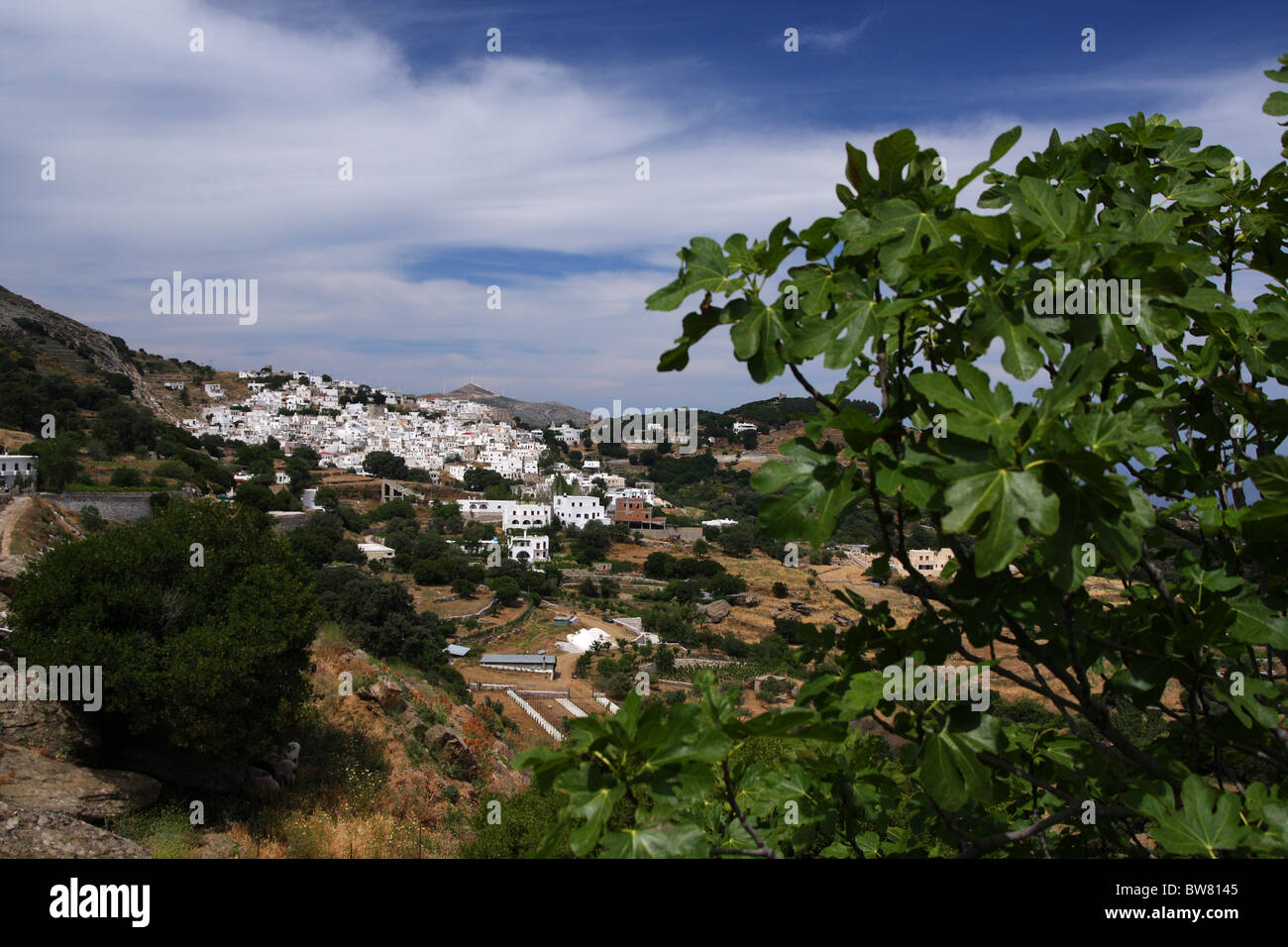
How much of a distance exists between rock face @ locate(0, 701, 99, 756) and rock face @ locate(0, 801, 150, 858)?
210 cm

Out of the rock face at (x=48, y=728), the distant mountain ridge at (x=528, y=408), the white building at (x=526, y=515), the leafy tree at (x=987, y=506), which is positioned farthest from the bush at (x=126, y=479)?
the distant mountain ridge at (x=528, y=408)

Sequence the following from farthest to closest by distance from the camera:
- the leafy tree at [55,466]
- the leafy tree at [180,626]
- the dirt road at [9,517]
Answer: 1. the leafy tree at [55,466]
2. the dirt road at [9,517]
3. the leafy tree at [180,626]

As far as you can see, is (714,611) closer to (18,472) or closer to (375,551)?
(375,551)

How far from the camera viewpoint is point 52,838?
528 centimetres

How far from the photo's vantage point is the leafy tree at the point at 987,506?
1.17 m

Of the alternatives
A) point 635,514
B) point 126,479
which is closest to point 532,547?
point 635,514

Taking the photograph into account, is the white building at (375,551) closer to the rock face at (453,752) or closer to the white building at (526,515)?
the white building at (526,515)

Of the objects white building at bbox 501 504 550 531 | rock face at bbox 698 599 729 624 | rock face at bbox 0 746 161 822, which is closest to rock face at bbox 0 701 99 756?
rock face at bbox 0 746 161 822

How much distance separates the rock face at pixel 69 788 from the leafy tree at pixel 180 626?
0.53 metres

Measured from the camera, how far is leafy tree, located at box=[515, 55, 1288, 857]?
1.17 meters

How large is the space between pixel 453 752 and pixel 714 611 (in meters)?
24.7

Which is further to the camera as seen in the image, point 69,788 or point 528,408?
point 528,408
